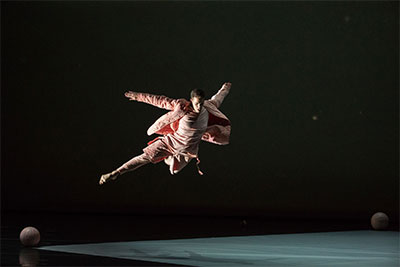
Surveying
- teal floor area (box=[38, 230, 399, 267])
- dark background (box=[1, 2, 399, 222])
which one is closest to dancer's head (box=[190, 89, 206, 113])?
teal floor area (box=[38, 230, 399, 267])

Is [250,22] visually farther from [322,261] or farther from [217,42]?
[322,261]

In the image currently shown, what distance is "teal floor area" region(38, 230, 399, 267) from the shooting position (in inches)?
188

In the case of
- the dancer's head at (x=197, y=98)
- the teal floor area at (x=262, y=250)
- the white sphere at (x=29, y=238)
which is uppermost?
the dancer's head at (x=197, y=98)

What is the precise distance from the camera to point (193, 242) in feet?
19.1

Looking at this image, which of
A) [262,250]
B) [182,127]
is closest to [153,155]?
[182,127]

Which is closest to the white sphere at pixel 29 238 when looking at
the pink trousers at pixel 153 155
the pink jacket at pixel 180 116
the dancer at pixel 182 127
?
the dancer at pixel 182 127

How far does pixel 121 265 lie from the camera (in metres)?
4.52

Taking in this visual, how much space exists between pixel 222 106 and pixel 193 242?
99.6 inches

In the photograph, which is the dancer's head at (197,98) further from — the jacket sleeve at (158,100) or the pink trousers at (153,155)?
the pink trousers at (153,155)

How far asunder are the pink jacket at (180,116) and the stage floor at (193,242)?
3.06 ft

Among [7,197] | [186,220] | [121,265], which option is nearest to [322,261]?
[121,265]

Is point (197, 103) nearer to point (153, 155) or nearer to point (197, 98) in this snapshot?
point (197, 98)

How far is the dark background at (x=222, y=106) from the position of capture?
26.1 feet

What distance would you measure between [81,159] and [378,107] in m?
3.63
